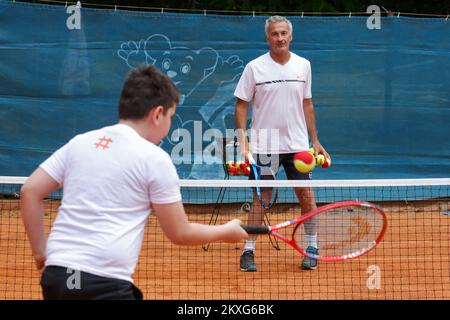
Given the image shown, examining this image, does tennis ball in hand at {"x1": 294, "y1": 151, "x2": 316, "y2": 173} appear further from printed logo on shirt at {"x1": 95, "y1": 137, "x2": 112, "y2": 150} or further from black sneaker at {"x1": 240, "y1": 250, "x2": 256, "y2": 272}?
printed logo on shirt at {"x1": 95, "y1": 137, "x2": 112, "y2": 150}

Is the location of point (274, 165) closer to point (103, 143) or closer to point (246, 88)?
point (246, 88)

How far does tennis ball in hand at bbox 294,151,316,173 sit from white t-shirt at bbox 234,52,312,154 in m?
0.05

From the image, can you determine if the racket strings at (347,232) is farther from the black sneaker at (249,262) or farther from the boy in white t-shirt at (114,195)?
the boy in white t-shirt at (114,195)

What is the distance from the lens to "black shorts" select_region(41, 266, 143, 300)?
289cm

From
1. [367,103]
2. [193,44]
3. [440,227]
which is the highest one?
[193,44]

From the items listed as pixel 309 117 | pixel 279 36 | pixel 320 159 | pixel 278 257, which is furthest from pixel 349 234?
pixel 278 257

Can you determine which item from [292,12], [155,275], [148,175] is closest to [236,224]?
[148,175]

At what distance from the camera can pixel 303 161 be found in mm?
6426

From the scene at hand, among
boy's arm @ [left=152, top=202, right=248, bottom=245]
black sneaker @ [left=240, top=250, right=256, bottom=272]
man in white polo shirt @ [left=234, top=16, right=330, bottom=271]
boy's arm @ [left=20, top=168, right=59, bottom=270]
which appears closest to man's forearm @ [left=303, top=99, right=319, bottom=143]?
man in white polo shirt @ [left=234, top=16, right=330, bottom=271]
